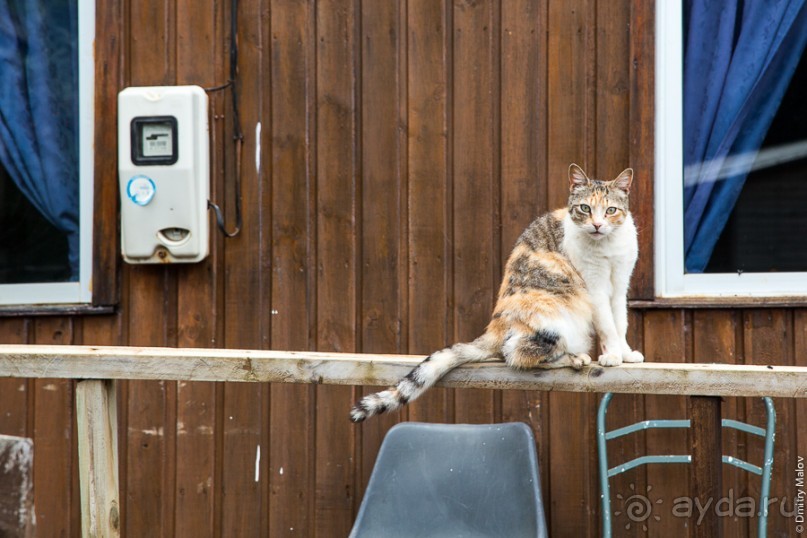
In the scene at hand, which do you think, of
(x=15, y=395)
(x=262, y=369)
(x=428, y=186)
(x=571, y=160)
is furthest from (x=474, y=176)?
(x=15, y=395)

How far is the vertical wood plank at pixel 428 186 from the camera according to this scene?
10.4 ft

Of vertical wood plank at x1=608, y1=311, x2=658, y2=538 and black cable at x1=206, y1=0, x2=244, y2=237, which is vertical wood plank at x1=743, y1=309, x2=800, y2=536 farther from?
black cable at x1=206, y1=0, x2=244, y2=237

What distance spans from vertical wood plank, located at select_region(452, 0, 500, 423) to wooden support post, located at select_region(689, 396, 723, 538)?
3.40 ft

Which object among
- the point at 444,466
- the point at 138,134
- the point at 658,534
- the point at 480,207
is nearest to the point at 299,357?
the point at 444,466

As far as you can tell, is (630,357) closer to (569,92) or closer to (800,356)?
(800,356)

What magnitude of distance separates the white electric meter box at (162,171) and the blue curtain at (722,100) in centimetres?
176

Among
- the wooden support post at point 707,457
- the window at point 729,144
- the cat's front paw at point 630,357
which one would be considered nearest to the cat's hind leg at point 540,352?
the cat's front paw at point 630,357

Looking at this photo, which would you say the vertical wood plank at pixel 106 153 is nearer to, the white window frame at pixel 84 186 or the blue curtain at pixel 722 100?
the white window frame at pixel 84 186

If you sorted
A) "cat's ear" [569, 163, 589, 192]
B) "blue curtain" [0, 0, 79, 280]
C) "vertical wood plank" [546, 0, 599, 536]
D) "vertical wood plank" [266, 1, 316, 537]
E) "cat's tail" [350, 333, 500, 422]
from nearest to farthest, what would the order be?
1. "cat's tail" [350, 333, 500, 422]
2. "cat's ear" [569, 163, 589, 192]
3. "vertical wood plank" [546, 0, 599, 536]
4. "vertical wood plank" [266, 1, 316, 537]
5. "blue curtain" [0, 0, 79, 280]

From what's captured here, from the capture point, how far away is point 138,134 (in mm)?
3197

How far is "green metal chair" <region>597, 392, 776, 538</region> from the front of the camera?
9.30ft

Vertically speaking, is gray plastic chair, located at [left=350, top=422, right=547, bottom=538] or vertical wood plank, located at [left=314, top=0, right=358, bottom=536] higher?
vertical wood plank, located at [left=314, top=0, right=358, bottom=536]

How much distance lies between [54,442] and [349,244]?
1.35 m

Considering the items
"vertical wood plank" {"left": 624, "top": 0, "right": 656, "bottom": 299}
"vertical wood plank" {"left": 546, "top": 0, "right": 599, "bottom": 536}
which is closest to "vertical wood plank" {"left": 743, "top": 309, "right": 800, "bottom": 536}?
"vertical wood plank" {"left": 624, "top": 0, "right": 656, "bottom": 299}
